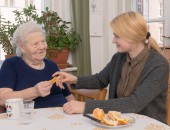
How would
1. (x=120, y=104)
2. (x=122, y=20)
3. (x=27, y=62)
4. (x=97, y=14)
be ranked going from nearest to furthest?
(x=120, y=104), (x=122, y=20), (x=27, y=62), (x=97, y=14)

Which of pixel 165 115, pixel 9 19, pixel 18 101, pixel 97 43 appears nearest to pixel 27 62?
pixel 18 101

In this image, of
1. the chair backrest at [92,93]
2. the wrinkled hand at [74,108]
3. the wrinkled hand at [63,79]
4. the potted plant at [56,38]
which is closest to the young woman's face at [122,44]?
the chair backrest at [92,93]

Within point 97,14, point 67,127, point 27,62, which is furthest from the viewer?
point 97,14

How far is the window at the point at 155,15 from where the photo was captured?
3.56m

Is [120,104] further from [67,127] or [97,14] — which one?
[97,14]

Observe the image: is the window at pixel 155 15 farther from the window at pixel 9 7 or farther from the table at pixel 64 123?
the table at pixel 64 123

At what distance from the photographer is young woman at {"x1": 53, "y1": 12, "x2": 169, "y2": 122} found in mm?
1448

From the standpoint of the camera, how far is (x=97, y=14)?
11.7 feet

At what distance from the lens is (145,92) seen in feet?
4.92

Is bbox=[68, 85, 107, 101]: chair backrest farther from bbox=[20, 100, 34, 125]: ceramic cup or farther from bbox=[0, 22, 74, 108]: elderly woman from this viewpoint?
bbox=[20, 100, 34, 125]: ceramic cup

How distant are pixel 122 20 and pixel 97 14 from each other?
6.31ft

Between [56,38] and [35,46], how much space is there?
3.74 feet

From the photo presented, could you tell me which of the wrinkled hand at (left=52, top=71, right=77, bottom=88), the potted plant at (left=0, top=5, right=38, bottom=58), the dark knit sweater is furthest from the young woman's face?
the potted plant at (left=0, top=5, right=38, bottom=58)

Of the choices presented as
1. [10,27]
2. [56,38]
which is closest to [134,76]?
[56,38]
